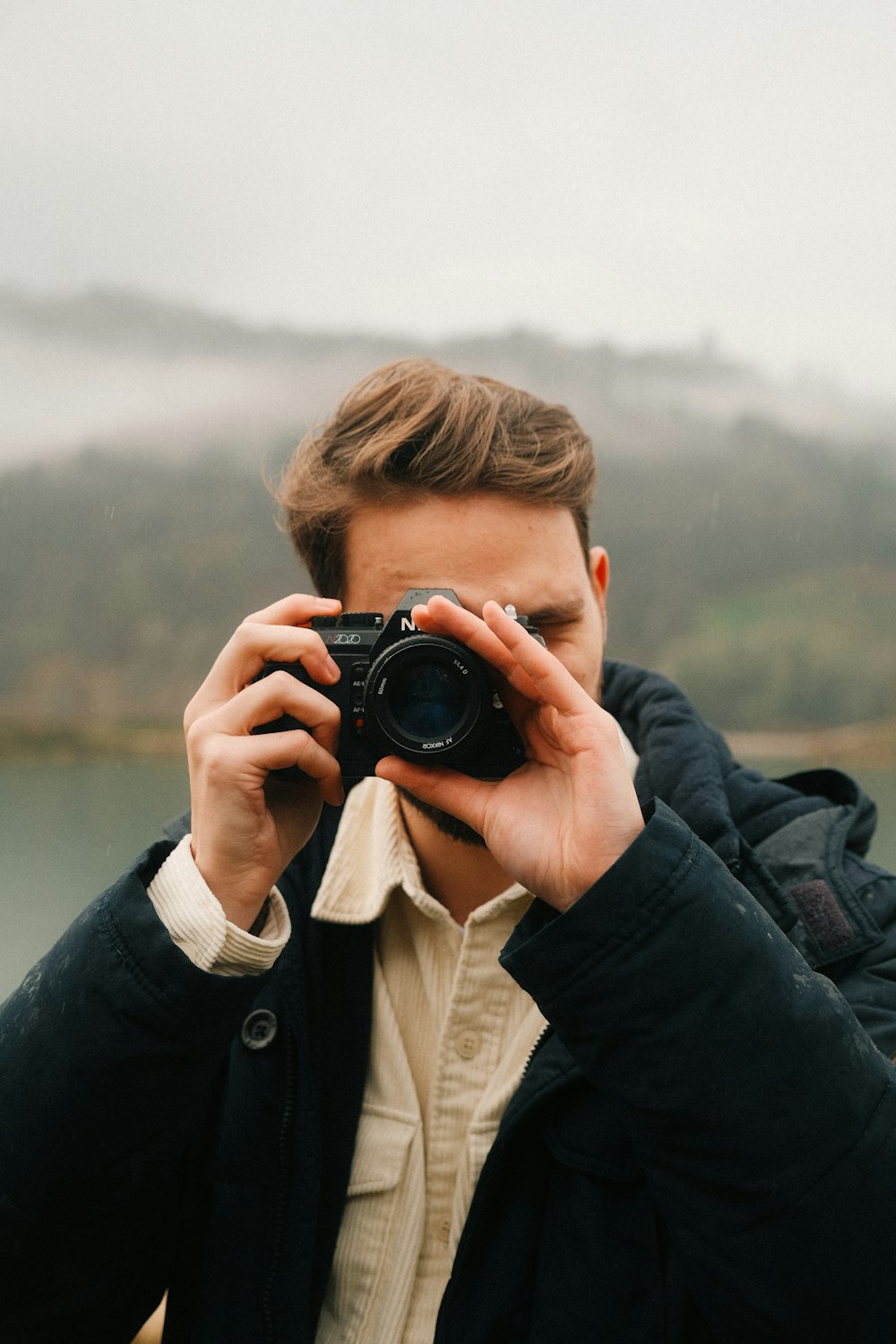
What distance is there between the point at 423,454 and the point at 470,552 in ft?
0.46

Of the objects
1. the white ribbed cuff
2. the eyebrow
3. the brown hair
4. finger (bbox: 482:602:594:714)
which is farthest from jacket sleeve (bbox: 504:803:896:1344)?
the brown hair

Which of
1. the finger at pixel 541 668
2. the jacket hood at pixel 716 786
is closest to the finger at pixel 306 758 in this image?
the finger at pixel 541 668

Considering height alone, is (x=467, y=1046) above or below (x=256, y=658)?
below

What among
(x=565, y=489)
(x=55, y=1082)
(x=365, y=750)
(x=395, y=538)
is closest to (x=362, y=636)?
(x=365, y=750)

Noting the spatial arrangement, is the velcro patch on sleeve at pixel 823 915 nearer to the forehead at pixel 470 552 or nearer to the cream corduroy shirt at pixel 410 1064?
the cream corduroy shirt at pixel 410 1064

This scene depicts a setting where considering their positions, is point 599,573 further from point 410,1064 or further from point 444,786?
point 410,1064

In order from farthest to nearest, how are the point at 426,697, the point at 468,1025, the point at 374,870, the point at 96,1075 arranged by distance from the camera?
the point at 374,870, the point at 468,1025, the point at 426,697, the point at 96,1075

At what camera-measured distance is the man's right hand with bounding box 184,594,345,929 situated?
962 mm

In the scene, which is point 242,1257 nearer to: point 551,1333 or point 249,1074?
point 249,1074

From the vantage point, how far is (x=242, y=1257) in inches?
40.7

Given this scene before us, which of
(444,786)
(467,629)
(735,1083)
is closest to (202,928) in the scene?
(444,786)

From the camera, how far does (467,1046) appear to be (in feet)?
3.55

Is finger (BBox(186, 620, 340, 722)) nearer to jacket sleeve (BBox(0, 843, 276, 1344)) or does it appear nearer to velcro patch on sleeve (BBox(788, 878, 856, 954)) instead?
jacket sleeve (BBox(0, 843, 276, 1344))

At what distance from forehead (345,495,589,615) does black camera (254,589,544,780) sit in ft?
0.50
